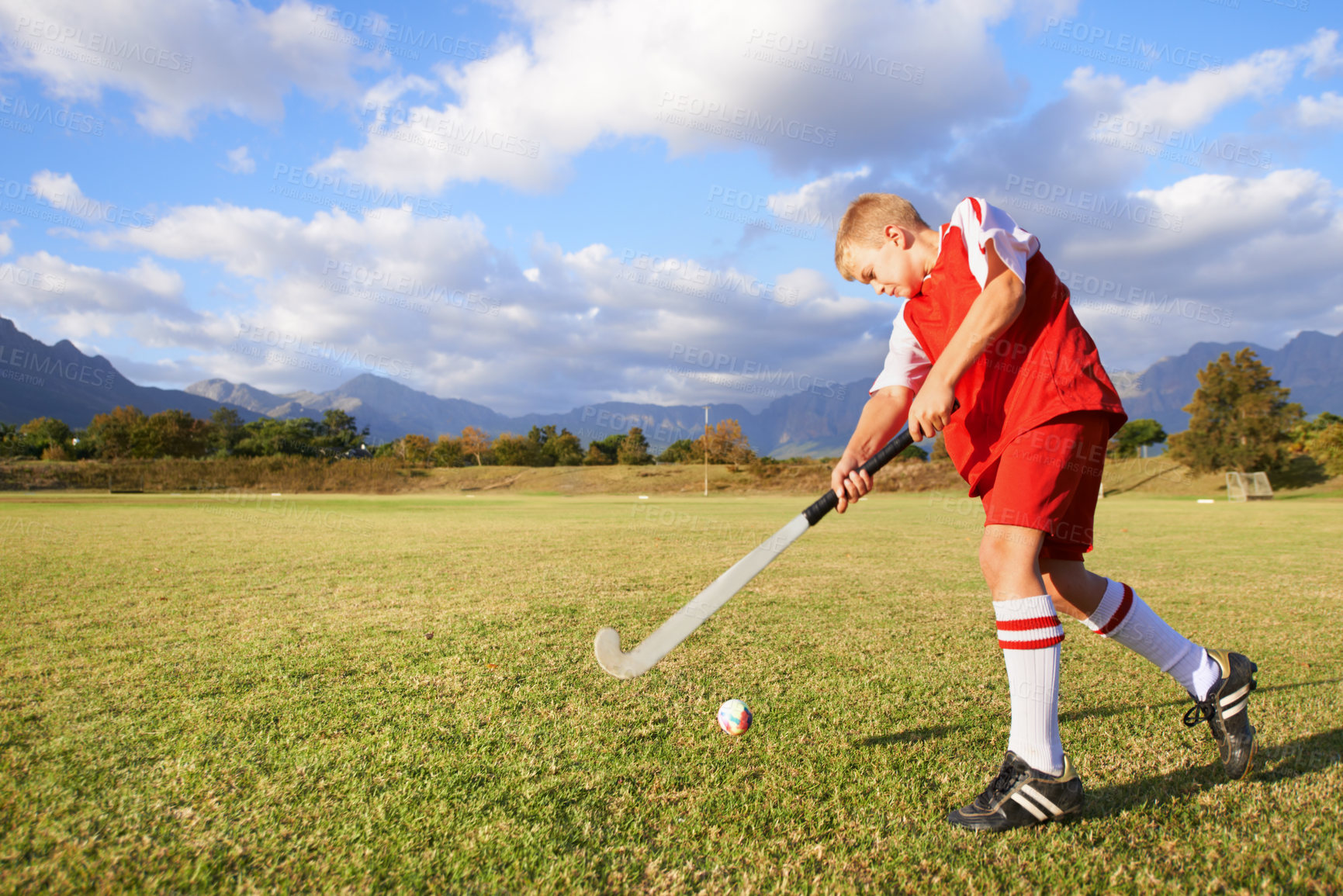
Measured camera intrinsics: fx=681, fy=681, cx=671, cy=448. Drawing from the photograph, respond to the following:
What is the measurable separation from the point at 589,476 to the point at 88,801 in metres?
58.9

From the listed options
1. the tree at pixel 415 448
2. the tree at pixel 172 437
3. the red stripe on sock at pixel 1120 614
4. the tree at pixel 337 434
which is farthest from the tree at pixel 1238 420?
the tree at pixel 172 437

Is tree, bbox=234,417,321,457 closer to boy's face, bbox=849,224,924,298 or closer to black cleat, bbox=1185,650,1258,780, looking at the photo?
boy's face, bbox=849,224,924,298

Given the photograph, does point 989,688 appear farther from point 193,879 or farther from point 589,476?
point 589,476

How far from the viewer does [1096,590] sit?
2754mm

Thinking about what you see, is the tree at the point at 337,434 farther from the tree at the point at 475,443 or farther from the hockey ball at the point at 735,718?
the hockey ball at the point at 735,718

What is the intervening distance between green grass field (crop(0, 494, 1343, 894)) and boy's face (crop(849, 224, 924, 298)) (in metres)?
1.90

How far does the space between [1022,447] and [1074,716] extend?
5.40ft

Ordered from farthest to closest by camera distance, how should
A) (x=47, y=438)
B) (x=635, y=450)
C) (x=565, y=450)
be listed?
(x=565, y=450)
(x=635, y=450)
(x=47, y=438)

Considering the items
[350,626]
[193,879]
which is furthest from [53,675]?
[193,879]

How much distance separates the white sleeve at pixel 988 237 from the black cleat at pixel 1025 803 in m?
1.67

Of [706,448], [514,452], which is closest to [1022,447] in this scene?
[706,448]

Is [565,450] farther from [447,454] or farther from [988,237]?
[988,237]

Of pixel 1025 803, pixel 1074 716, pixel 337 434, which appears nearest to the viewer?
pixel 1025 803

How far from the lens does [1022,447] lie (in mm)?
2414
